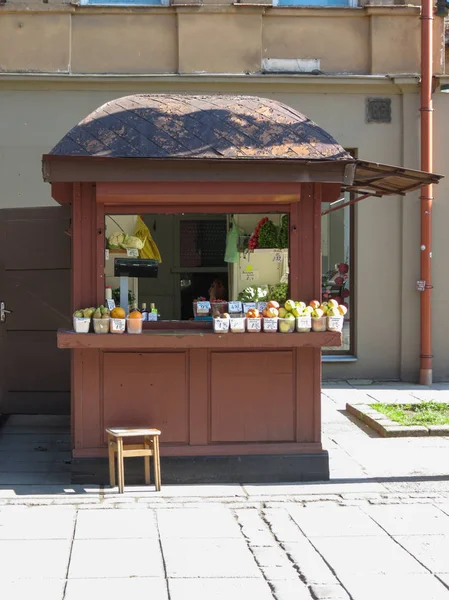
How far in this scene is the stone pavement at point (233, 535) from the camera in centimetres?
480

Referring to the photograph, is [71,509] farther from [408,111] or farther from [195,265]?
[408,111]

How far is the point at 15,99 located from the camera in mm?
11391

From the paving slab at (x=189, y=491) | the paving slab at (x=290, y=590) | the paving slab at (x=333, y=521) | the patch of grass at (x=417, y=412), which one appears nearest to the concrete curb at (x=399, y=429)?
the patch of grass at (x=417, y=412)

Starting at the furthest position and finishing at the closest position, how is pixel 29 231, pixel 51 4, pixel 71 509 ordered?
pixel 51 4, pixel 29 231, pixel 71 509

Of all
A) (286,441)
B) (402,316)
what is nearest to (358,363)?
(402,316)

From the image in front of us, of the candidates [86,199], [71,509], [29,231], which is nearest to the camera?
[71,509]

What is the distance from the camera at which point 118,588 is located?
474 centimetres

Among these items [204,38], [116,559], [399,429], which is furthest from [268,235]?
[204,38]

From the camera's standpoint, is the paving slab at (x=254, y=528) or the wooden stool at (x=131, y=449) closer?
the paving slab at (x=254, y=528)

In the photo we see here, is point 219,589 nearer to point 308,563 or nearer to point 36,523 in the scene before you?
point 308,563

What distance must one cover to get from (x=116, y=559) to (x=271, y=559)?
96 cm

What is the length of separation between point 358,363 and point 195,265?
522cm

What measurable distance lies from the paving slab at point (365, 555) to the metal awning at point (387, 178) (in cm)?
288

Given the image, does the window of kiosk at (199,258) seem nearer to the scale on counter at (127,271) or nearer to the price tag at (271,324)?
the scale on counter at (127,271)
